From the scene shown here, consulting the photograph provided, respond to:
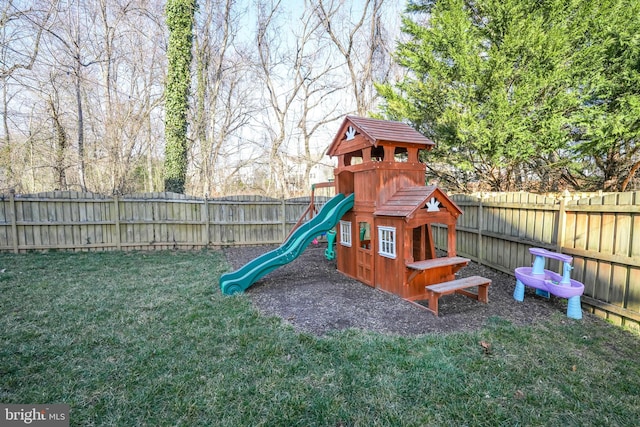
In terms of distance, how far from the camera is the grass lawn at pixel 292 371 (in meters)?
2.43

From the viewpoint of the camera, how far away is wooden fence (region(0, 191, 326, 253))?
8453 millimetres

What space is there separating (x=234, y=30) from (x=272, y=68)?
8.53 feet

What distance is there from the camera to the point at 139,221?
30.8ft

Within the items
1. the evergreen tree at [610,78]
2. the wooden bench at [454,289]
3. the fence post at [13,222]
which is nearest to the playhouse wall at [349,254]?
the wooden bench at [454,289]

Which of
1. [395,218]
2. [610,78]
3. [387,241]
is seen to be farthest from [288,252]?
[610,78]

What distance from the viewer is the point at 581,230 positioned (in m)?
4.64

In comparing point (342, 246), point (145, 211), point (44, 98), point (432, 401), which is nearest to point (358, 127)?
point (342, 246)

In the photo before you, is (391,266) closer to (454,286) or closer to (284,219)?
(454,286)

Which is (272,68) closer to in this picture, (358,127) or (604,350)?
(358,127)

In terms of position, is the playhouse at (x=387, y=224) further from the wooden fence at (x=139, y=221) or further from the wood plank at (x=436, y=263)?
the wooden fence at (x=139, y=221)

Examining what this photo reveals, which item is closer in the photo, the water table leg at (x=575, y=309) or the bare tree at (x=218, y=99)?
the water table leg at (x=575, y=309)

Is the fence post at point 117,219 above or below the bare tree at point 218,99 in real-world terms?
below

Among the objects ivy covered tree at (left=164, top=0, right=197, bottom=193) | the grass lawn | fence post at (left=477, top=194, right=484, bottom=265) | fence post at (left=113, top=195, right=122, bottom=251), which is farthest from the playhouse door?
ivy covered tree at (left=164, top=0, right=197, bottom=193)

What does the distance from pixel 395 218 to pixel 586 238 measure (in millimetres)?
2805
